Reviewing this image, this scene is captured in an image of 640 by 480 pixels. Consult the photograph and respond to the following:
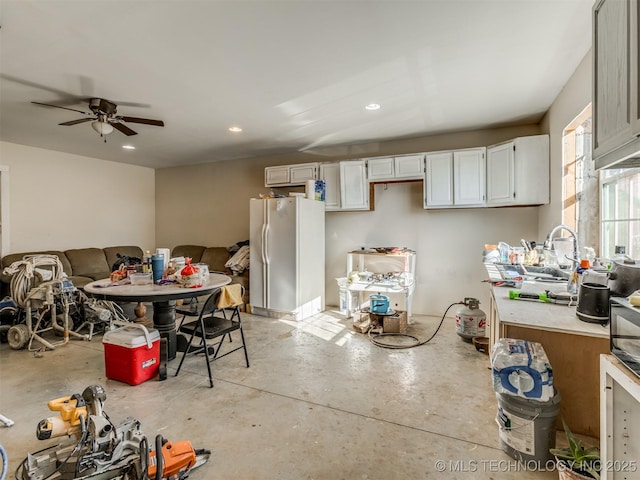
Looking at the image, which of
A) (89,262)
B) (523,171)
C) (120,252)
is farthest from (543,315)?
(120,252)

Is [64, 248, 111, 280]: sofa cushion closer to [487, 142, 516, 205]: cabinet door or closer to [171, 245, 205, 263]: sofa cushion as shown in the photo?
[171, 245, 205, 263]: sofa cushion

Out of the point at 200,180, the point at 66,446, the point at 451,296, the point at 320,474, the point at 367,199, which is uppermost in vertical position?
the point at 200,180

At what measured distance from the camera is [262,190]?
584 cm

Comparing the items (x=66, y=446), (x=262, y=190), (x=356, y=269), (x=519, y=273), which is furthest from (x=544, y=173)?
(x=66, y=446)

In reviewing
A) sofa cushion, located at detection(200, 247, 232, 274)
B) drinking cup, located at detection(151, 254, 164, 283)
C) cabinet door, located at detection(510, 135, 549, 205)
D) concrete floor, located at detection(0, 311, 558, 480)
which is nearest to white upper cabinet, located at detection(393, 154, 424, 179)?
cabinet door, located at detection(510, 135, 549, 205)

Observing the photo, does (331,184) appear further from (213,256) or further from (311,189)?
(213,256)

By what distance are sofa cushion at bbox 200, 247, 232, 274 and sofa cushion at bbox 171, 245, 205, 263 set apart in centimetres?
17

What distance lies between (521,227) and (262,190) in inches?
162

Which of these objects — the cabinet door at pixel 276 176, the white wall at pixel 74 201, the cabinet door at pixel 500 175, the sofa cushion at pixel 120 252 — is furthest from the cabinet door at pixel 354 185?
the white wall at pixel 74 201

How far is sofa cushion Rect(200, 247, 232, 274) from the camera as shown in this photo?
5.70 m

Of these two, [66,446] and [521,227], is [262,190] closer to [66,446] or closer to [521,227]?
[521,227]

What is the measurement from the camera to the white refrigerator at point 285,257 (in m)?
4.46

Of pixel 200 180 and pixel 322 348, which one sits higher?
pixel 200 180

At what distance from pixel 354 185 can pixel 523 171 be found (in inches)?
82.6
